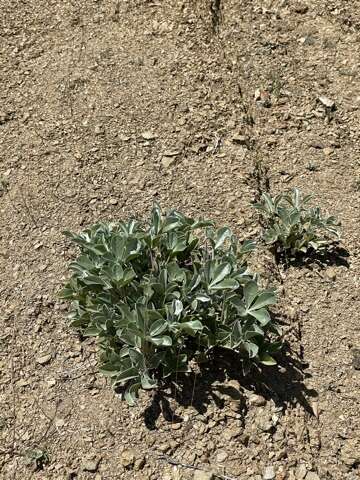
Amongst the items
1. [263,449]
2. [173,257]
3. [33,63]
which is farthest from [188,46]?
[263,449]

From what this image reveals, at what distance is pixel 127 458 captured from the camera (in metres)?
2.97

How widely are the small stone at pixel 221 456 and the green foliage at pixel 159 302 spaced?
42 cm

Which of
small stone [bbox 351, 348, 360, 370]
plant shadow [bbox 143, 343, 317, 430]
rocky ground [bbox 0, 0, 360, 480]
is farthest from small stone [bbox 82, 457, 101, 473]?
small stone [bbox 351, 348, 360, 370]

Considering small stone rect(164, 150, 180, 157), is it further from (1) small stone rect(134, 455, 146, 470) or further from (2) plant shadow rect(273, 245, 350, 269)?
(1) small stone rect(134, 455, 146, 470)

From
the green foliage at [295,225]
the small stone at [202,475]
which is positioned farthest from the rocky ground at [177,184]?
the green foliage at [295,225]

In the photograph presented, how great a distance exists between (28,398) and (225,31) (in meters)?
3.38

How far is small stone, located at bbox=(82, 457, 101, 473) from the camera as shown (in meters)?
2.96

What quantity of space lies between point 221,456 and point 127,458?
0.44 m

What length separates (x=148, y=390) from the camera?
3.16 m

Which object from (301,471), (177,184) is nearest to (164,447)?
(301,471)

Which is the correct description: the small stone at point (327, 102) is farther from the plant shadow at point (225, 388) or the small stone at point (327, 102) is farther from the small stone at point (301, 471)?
the small stone at point (301, 471)

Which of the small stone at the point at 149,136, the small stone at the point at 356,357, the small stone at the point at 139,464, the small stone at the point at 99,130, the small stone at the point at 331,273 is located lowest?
the small stone at the point at 356,357

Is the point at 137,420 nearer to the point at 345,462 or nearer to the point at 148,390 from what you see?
the point at 148,390

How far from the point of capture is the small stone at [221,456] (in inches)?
116
